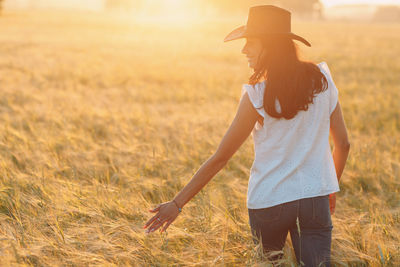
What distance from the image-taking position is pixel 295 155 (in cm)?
200

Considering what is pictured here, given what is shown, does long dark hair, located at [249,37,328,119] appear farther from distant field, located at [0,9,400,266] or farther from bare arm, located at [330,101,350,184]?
distant field, located at [0,9,400,266]

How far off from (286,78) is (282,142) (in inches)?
12.8

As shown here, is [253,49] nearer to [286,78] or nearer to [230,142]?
[286,78]

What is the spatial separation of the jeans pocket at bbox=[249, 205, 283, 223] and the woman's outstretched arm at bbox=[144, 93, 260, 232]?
1.09ft

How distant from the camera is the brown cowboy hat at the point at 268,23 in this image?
6.28 ft

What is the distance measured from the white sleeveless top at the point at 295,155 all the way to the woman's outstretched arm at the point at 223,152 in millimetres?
111

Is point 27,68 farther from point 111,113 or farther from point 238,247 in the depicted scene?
point 238,247

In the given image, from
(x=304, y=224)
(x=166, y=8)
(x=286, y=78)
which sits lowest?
(x=166, y=8)

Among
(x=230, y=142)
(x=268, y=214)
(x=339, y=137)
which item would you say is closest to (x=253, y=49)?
(x=230, y=142)

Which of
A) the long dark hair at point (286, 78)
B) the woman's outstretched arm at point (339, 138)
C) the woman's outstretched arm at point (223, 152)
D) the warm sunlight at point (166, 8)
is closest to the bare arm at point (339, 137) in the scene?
the woman's outstretched arm at point (339, 138)

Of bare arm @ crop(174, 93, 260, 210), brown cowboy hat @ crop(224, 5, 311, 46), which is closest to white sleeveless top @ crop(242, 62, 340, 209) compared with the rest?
bare arm @ crop(174, 93, 260, 210)

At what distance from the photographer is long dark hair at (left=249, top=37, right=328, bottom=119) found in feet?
6.10

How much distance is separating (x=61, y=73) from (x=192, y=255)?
8.66 metres

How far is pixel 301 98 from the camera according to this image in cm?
188
